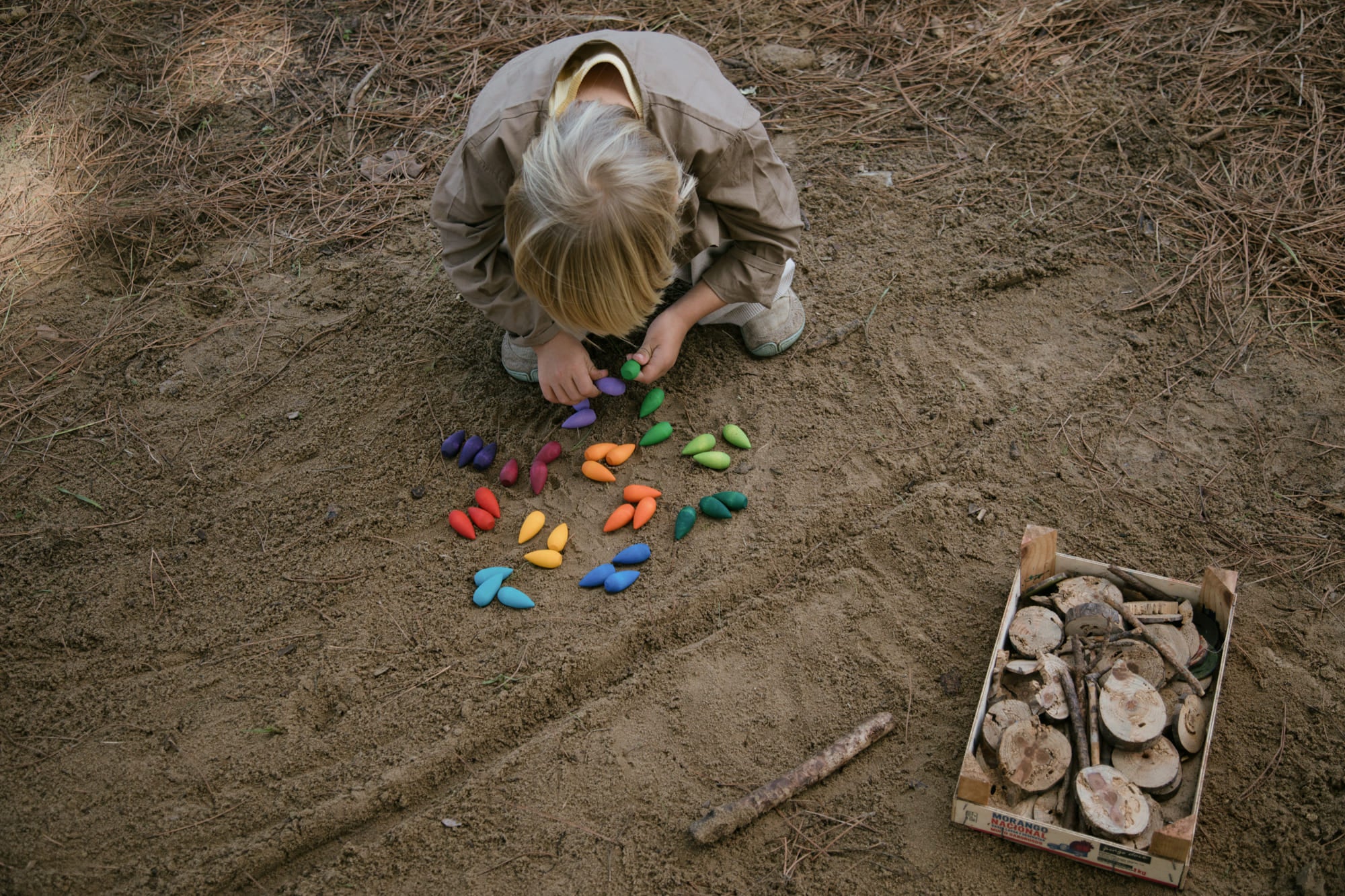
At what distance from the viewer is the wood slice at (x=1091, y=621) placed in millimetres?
2180

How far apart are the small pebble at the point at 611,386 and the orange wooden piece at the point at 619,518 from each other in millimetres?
409

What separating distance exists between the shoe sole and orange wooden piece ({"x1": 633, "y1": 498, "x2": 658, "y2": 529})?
69 cm

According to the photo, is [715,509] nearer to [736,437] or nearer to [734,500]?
[734,500]

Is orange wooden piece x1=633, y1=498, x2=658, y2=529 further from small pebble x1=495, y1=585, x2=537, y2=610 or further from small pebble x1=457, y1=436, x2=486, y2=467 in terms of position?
small pebble x1=457, y1=436, x2=486, y2=467

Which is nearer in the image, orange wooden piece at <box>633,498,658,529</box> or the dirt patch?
the dirt patch

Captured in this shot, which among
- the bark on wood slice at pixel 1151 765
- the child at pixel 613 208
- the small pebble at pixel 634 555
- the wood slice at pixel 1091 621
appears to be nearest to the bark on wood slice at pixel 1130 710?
the bark on wood slice at pixel 1151 765

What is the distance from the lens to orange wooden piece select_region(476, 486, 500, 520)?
2760 mm

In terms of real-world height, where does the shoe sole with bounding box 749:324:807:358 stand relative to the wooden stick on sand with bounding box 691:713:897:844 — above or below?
above

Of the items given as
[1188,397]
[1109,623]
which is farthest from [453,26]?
[1109,623]

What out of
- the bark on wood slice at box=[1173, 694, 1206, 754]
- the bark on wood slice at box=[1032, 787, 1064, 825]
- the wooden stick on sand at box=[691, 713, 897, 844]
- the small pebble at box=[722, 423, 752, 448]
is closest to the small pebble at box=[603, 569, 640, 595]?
the small pebble at box=[722, 423, 752, 448]

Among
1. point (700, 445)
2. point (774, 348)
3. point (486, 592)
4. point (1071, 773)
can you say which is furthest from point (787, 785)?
point (774, 348)

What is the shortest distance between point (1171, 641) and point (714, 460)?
131 centimetres

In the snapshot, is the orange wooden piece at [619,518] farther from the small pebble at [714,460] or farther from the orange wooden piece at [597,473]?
the small pebble at [714,460]

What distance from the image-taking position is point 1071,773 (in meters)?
2.02
